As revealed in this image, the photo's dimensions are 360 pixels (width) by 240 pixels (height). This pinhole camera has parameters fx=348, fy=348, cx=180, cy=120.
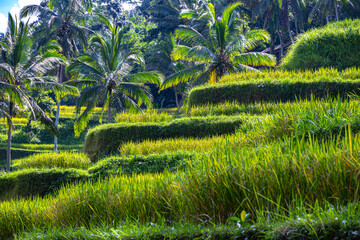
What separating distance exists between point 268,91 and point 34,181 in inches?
307

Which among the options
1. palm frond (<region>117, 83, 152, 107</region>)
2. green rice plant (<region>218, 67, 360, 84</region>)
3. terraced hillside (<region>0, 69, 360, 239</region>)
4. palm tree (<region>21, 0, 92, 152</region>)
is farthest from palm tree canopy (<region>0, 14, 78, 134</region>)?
terraced hillside (<region>0, 69, 360, 239</region>)

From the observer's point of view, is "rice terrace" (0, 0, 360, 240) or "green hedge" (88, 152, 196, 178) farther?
"green hedge" (88, 152, 196, 178)

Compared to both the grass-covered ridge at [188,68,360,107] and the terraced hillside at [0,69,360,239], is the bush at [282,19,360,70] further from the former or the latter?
the terraced hillside at [0,69,360,239]

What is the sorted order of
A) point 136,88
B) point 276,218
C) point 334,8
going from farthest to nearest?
point 334,8
point 136,88
point 276,218

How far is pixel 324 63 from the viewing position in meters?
14.4

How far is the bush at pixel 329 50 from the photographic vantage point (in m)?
14.3

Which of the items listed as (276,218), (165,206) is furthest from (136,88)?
(276,218)

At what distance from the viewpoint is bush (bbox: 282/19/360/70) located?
1427cm

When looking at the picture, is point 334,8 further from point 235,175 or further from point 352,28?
point 235,175

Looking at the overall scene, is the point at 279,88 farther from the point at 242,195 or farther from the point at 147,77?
the point at 147,77

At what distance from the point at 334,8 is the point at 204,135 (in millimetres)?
23702

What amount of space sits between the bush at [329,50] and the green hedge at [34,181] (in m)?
10.2

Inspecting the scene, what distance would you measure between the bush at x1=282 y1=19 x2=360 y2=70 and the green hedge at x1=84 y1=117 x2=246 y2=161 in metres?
6.22

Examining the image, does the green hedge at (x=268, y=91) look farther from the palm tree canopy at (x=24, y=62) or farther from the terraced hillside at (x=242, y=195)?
the palm tree canopy at (x=24, y=62)
